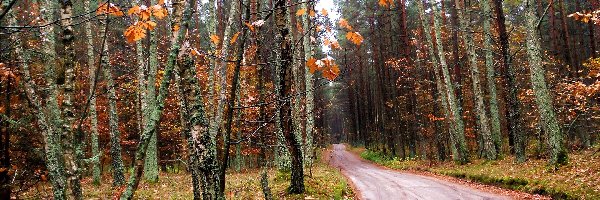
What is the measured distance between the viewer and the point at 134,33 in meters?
3.65

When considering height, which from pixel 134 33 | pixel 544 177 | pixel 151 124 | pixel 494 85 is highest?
pixel 494 85

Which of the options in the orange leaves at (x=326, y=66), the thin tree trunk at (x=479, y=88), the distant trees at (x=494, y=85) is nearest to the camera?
the orange leaves at (x=326, y=66)

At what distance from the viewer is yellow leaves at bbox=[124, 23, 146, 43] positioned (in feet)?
11.7

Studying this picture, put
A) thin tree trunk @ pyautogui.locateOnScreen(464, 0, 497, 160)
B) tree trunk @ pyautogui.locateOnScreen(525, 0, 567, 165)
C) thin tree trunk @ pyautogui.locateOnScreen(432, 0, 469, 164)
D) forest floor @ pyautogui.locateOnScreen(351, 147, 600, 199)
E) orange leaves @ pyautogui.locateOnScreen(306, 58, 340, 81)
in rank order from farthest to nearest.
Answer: thin tree trunk @ pyautogui.locateOnScreen(432, 0, 469, 164) → thin tree trunk @ pyautogui.locateOnScreen(464, 0, 497, 160) → tree trunk @ pyautogui.locateOnScreen(525, 0, 567, 165) → forest floor @ pyautogui.locateOnScreen(351, 147, 600, 199) → orange leaves @ pyautogui.locateOnScreen(306, 58, 340, 81)

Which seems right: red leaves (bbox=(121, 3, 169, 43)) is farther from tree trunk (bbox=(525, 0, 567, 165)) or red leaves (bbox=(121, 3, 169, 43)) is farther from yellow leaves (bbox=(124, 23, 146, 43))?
tree trunk (bbox=(525, 0, 567, 165))

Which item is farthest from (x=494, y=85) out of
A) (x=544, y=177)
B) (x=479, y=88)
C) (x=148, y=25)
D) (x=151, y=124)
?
(x=148, y=25)

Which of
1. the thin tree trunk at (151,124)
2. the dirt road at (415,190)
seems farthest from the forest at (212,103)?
the dirt road at (415,190)

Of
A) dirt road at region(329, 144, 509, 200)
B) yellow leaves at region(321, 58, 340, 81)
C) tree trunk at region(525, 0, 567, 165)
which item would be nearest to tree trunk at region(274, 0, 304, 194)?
dirt road at region(329, 144, 509, 200)

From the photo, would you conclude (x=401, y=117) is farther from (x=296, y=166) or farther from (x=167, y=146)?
(x=296, y=166)

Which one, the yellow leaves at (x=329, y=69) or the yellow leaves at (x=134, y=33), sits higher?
the yellow leaves at (x=134, y=33)

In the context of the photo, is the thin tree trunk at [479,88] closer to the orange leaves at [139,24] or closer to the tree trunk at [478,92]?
the tree trunk at [478,92]

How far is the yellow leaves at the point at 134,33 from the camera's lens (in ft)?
11.7

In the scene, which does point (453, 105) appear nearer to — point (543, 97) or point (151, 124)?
point (543, 97)

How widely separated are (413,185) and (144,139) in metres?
13.5
